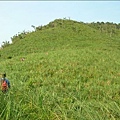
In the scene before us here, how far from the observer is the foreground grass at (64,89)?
2.54 metres

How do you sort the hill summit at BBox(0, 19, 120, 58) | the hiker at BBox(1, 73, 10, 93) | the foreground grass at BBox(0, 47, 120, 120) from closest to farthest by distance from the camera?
the foreground grass at BBox(0, 47, 120, 120) → the hiker at BBox(1, 73, 10, 93) → the hill summit at BBox(0, 19, 120, 58)

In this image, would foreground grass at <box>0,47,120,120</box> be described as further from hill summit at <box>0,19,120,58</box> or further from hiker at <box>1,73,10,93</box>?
hill summit at <box>0,19,120,58</box>

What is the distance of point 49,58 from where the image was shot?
19.4 metres

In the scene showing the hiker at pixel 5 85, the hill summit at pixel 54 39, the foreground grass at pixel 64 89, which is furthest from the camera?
the hill summit at pixel 54 39

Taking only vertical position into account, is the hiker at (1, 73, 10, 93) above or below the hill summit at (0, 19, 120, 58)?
below

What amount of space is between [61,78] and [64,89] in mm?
7778

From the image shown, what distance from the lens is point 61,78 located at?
550 inches

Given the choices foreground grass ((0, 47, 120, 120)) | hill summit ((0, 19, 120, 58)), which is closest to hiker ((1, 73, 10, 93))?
foreground grass ((0, 47, 120, 120))

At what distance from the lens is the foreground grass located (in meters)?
2.54

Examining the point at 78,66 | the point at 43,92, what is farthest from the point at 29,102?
the point at 78,66

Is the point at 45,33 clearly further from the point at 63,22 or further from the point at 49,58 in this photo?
the point at 49,58

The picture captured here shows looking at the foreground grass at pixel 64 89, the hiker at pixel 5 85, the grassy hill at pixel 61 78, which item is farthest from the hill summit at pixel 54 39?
the hiker at pixel 5 85

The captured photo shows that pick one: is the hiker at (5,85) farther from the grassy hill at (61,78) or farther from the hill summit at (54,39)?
the hill summit at (54,39)

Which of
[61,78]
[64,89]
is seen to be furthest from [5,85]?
[61,78]
